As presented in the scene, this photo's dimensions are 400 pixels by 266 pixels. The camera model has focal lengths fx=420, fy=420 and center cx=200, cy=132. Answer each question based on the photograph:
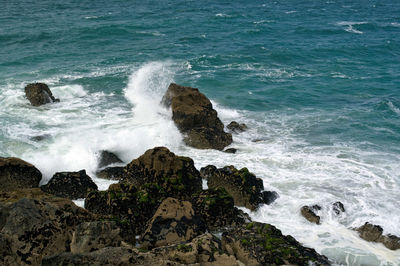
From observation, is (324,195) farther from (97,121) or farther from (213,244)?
(97,121)

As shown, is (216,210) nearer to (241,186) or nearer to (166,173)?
(241,186)

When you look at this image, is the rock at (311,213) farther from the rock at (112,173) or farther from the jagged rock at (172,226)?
the rock at (112,173)

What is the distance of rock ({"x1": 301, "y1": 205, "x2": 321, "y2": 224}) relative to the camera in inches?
536

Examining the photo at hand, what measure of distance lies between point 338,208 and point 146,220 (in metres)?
6.68

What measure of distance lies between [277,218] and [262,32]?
113ft

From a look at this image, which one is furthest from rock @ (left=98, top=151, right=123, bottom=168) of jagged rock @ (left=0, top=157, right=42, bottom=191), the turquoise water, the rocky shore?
jagged rock @ (left=0, top=157, right=42, bottom=191)

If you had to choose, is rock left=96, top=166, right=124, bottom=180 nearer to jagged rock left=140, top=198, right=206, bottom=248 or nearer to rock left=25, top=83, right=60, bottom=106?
jagged rock left=140, top=198, right=206, bottom=248

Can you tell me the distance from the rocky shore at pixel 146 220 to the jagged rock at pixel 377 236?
0.10ft

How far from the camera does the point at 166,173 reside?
14094mm

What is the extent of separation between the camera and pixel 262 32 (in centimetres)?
4519

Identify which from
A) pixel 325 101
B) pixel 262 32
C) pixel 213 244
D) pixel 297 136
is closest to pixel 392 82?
pixel 325 101

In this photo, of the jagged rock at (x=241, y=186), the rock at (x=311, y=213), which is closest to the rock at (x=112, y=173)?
the jagged rock at (x=241, y=186)

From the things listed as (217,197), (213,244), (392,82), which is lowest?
(392,82)

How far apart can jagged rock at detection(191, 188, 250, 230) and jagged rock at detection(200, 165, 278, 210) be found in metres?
1.56
